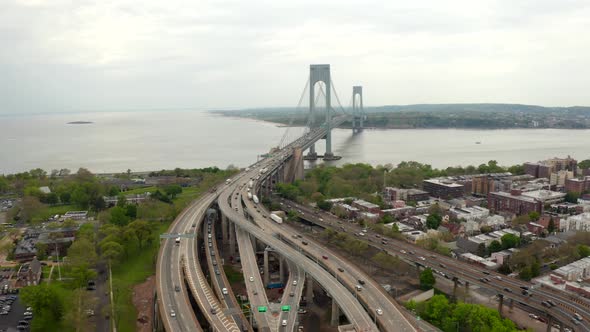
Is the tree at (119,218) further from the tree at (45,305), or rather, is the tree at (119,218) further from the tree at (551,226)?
the tree at (551,226)

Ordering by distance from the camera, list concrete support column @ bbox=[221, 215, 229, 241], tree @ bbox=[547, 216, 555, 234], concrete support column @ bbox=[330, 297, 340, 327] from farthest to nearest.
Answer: concrete support column @ bbox=[221, 215, 229, 241], tree @ bbox=[547, 216, 555, 234], concrete support column @ bbox=[330, 297, 340, 327]

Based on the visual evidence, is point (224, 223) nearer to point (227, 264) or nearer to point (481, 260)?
point (227, 264)

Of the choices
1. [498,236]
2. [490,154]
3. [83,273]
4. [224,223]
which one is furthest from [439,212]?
[490,154]

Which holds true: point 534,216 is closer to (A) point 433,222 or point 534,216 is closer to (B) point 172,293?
(A) point 433,222

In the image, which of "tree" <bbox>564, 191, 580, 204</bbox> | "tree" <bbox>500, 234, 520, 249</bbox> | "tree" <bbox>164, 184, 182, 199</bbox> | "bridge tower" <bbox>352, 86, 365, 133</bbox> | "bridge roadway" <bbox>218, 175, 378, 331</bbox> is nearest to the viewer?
"bridge roadway" <bbox>218, 175, 378, 331</bbox>

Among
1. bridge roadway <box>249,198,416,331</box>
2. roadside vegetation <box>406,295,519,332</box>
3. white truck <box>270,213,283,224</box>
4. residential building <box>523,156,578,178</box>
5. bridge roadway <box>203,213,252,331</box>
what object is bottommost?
roadside vegetation <box>406,295,519,332</box>

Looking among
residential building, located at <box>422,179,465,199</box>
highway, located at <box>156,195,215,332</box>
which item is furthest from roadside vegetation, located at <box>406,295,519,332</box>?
residential building, located at <box>422,179,465,199</box>

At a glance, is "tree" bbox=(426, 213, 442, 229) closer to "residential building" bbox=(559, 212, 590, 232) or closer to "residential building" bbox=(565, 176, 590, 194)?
"residential building" bbox=(559, 212, 590, 232)
